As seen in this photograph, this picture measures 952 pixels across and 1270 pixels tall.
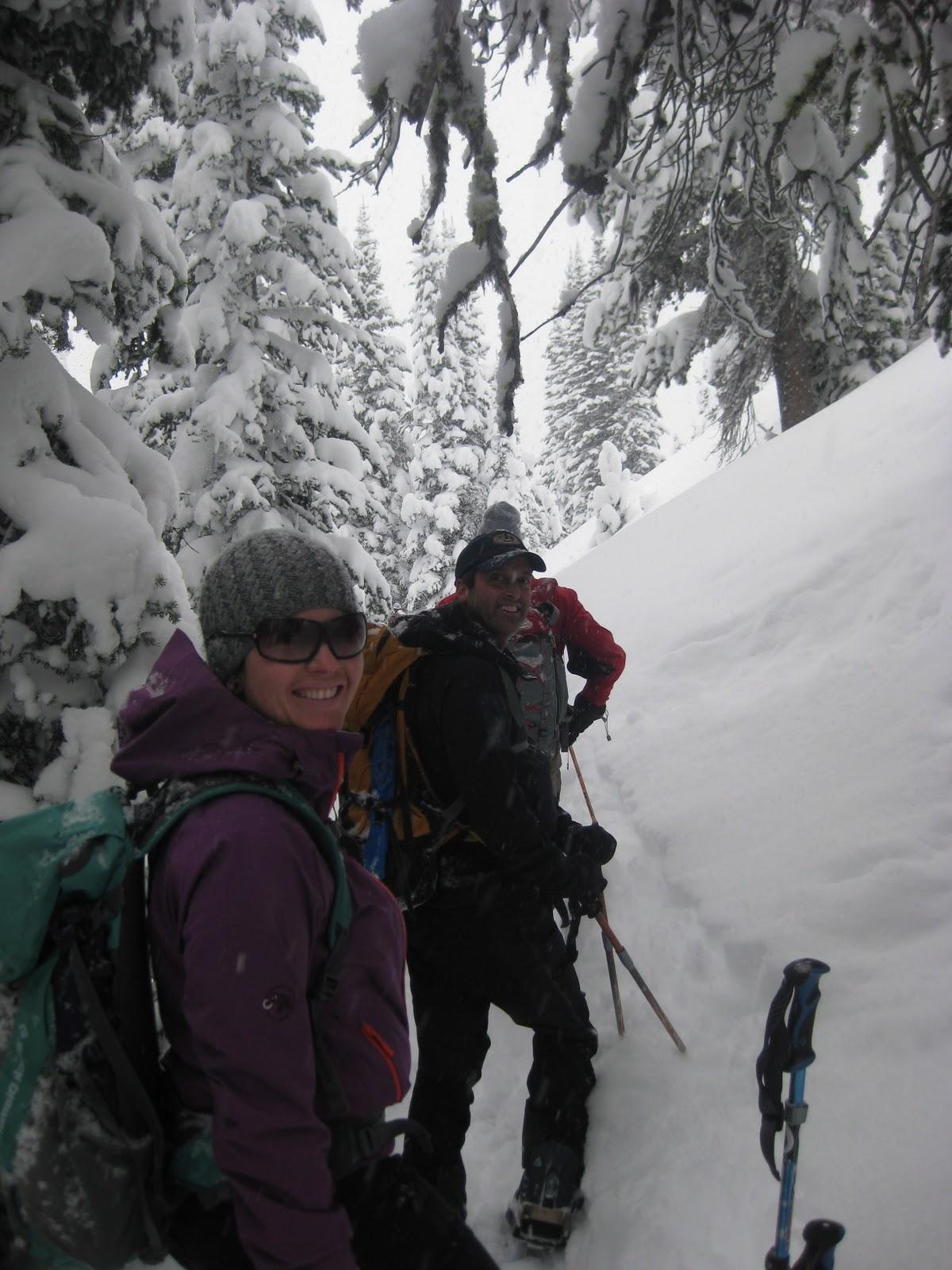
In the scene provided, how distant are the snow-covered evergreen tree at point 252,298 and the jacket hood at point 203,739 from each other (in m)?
8.64

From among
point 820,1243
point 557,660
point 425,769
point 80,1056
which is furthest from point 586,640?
point 80,1056

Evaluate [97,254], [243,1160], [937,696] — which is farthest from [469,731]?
[97,254]

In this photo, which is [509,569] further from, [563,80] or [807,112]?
[807,112]

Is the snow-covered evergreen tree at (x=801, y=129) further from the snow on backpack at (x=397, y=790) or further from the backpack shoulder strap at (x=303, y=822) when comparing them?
the backpack shoulder strap at (x=303, y=822)

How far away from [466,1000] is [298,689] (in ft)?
5.92

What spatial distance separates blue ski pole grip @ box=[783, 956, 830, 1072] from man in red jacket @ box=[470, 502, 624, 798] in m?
2.66

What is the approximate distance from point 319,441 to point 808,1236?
38.6 ft

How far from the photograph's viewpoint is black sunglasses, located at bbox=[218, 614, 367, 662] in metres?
1.82

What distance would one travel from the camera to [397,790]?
113 inches

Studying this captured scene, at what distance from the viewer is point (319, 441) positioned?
39.7 feet

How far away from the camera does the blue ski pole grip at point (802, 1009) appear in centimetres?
182

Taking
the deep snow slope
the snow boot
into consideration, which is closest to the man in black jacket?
the snow boot

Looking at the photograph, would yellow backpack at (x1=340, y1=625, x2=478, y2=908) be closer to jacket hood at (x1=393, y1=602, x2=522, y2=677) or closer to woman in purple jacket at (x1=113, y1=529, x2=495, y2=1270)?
jacket hood at (x1=393, y1=602, x2=522, y2=677)

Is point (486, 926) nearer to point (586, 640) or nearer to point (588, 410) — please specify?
point (586, 640)
